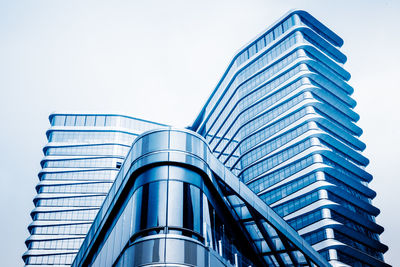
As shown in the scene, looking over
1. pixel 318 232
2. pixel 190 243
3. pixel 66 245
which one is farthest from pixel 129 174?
pixel 66 245

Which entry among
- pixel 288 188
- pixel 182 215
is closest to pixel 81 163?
pixel 288 188

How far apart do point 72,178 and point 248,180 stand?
4109 centimetres

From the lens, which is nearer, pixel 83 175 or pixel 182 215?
pixel 182 215

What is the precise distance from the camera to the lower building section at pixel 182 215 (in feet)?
67.2

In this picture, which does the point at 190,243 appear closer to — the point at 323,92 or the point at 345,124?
the point at 323,92

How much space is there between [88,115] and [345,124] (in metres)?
57.1

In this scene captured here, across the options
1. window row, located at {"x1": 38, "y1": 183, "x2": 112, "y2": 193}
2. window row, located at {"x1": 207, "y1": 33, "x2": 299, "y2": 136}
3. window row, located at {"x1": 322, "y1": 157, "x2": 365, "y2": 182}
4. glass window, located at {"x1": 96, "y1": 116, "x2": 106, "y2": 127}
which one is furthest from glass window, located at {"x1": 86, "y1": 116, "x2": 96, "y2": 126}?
window row, located at {"x1": 322, "y1": 157, "x2": 365, "y2": 182}

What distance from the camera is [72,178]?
10762 centimetres

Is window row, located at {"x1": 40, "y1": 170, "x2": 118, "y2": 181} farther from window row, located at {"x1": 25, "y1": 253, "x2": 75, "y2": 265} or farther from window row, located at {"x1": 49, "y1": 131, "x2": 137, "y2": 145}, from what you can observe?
window row, located at {"x1": 25, "y1": 253, "x2": 75, "y2": 265}

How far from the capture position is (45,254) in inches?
3981

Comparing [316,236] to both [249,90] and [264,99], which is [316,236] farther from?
[249,90]

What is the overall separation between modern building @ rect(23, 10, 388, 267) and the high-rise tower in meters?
0.23

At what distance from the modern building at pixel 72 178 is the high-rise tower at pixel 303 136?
23727 mm

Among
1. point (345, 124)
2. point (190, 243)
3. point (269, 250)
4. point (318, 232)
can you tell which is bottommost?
point (190, 243)
